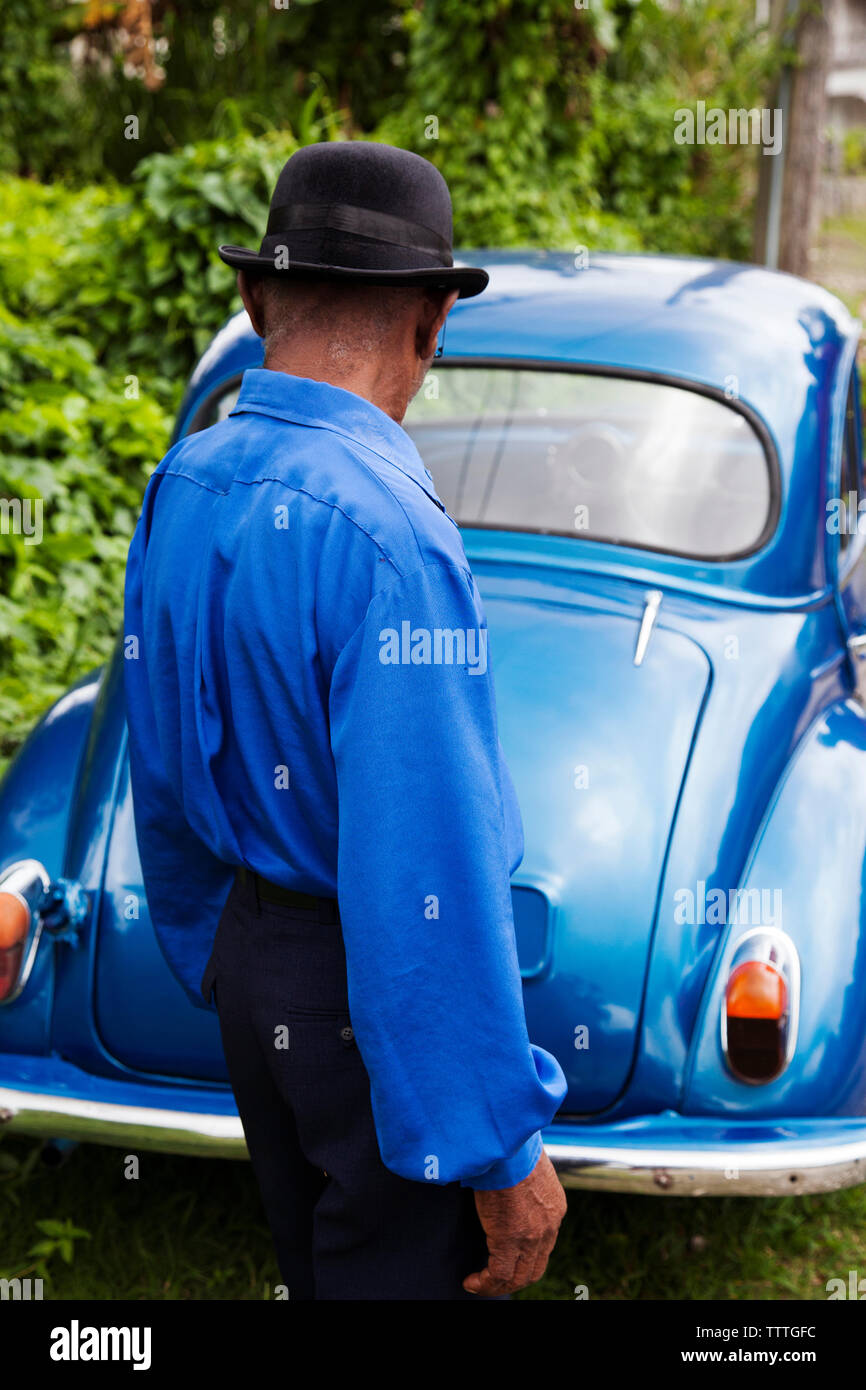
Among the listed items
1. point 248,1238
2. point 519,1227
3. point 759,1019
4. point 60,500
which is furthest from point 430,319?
point 60,500

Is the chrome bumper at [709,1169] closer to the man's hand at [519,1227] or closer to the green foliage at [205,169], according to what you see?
the man's hand at [519,1227]

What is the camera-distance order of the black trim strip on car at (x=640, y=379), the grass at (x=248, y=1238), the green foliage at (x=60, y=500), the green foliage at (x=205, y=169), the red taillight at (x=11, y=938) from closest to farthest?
1. the red taillight at (x=11, y=938)
2. the grass at (x=248, y=1238)
3. the black trim strip on car at (x=640, y=379)
4. the green foliage at (x=60, y=500)
5. the green foliage at (x=205, y=169)

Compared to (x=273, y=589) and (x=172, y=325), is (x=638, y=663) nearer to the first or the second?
(x=273, y=589)

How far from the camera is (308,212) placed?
5.11 feet

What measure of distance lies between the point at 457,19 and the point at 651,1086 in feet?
27.3

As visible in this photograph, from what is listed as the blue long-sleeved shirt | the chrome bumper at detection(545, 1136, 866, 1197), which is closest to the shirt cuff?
the blue long-sleeved shirt

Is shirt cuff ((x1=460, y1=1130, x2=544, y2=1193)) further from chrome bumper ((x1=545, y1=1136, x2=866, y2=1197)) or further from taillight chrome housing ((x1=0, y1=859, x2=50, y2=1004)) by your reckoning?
taillight chrome housing ((x1=0, y1=859, x2=50, y2=1004))

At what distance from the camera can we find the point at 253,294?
164 centimetres

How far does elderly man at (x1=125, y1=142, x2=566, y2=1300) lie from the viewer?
4.74 ft

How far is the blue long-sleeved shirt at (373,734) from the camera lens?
143 centimetres

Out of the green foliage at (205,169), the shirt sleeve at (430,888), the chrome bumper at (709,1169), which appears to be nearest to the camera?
the shirt sleeve at (430,888)

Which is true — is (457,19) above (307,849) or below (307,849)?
above

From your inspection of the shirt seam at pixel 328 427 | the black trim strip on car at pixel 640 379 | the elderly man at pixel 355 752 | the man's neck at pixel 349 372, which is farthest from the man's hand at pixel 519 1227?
the black trim strip on car at pixel 640 379

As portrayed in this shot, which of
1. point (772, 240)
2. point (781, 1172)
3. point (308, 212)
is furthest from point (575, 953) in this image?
point (772, 240)
